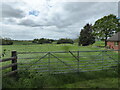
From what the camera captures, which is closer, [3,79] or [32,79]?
[3,79]

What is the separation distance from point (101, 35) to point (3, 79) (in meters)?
29.4

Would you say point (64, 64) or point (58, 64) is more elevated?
point (58, 64)

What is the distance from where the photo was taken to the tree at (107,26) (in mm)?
25500

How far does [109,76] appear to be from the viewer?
4.27 m

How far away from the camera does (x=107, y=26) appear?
85.6 feet

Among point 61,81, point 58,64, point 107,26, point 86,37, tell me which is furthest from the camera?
point 86,37

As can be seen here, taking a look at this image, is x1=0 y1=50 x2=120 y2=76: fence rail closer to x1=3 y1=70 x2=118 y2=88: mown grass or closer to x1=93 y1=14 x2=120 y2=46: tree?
x1=3 y1=70 x2=118 y2=88: mown grass

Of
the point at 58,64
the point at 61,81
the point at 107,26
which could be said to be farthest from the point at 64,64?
the point at 107,26

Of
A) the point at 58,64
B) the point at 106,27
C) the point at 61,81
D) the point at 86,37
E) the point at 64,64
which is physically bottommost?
the point at 61,81

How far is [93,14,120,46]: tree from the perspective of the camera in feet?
83.7

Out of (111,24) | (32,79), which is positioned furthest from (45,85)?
(111,24)

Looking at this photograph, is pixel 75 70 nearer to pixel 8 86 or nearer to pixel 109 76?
pixel 109 76

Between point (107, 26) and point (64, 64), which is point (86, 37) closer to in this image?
point (107, 26)

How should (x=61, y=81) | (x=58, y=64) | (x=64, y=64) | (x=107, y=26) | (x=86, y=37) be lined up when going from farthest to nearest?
(x=86, y=37) → (x=107, y=26) → (x=64, y=64) → (x=58, y=64) → (x=61, y=81)
